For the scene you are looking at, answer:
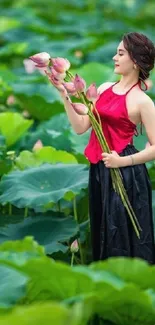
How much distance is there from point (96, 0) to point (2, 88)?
6.71 m

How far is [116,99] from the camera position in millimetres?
2779

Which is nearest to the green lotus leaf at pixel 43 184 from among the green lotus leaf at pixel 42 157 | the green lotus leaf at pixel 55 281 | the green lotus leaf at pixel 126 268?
the green lotus leaf at pixel 42 157

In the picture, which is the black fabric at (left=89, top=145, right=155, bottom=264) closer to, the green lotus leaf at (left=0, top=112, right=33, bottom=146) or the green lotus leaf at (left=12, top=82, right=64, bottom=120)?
the green lotus leaf at (left=0, top=112, right=33, bottom=146)

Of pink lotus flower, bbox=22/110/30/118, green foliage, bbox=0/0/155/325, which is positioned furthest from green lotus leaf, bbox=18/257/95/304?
pink lotus flower, bbox=22/110/30/118

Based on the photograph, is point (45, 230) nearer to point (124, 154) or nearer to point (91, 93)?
point (124, 154)

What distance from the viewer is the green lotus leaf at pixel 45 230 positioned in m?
3.33

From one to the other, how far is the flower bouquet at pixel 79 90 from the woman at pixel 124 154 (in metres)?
0.03

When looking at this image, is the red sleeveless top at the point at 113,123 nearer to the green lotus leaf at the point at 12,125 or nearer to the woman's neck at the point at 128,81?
the woman's neck at the point at 128,81

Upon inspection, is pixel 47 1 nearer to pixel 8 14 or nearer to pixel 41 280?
pixel 8 14

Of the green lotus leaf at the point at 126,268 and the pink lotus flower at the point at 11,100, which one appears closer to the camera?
the green lotus leaf at the point at 126,268

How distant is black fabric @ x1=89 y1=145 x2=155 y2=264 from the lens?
2.83 meters

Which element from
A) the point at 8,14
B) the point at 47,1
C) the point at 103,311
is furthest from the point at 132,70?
the point at 47,1

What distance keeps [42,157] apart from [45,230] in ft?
1.95

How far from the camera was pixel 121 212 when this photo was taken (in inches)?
111
